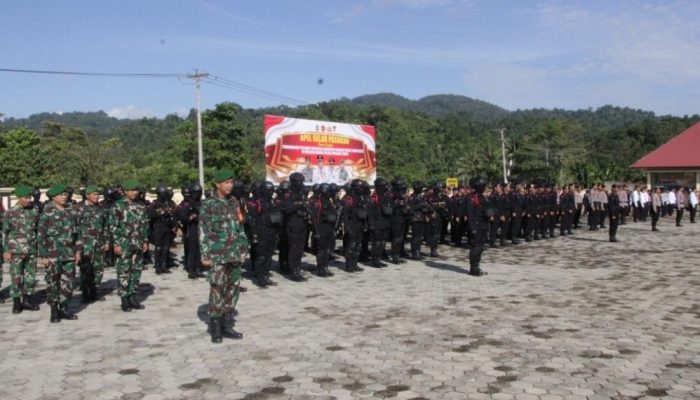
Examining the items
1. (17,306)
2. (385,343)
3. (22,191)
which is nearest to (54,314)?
(17,306)

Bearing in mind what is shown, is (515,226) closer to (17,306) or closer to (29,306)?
(29,306)

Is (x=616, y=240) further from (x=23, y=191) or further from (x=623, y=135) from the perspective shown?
(x=623, y=135)

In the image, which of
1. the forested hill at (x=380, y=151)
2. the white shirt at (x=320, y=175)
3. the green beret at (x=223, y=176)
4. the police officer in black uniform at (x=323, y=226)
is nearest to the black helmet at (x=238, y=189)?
the police officer in black uniform at (x=323, y=226)

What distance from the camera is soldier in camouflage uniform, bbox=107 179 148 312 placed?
26.5 ft

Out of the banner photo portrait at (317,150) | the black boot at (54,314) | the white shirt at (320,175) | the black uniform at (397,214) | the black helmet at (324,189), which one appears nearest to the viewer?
the black boot at (54,314)

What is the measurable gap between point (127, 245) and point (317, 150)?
14267 mm

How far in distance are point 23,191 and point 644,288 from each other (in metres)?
9.27

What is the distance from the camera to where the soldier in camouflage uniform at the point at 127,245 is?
26.5 feet

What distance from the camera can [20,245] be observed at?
26.5ft

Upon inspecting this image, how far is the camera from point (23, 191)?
8219 millimetres

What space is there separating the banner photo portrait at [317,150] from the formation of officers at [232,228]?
5953 mm

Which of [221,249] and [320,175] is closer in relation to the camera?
[221,249]

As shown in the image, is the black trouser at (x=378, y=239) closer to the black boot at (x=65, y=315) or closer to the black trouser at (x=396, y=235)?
the black trouser at (x=396, y=235)

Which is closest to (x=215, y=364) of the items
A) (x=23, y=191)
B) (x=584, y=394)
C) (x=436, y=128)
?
(x=584, y=394)
